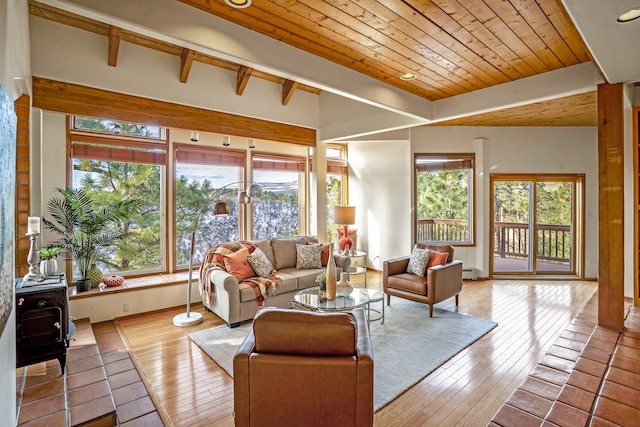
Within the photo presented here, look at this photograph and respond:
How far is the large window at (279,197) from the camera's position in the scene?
6.05m

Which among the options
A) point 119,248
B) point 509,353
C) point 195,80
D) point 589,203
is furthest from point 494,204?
point 119,248

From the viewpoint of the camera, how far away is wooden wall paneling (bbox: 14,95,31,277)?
305 cm

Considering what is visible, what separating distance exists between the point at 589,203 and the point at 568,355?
181 inches

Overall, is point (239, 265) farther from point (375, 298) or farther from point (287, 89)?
point (287, 89)

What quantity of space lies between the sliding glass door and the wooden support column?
3.24m

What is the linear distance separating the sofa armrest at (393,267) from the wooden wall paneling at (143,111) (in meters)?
2.63

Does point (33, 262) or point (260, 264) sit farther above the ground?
point (33, 262)

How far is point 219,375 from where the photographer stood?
2.87m

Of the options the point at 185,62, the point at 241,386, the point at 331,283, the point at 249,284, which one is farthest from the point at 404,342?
the point at 185,62

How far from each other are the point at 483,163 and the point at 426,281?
126 inches

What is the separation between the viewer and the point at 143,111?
13.4 feet

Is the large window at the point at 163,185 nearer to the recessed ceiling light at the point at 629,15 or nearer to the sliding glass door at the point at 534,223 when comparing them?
the recessed ceiling light at the point at 629,15

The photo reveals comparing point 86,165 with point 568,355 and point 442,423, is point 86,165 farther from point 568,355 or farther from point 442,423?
point 568,355

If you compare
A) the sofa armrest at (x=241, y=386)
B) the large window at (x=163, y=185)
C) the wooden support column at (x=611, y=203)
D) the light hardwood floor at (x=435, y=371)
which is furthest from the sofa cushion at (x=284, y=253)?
the wooden support column at (x=611, y=203)
